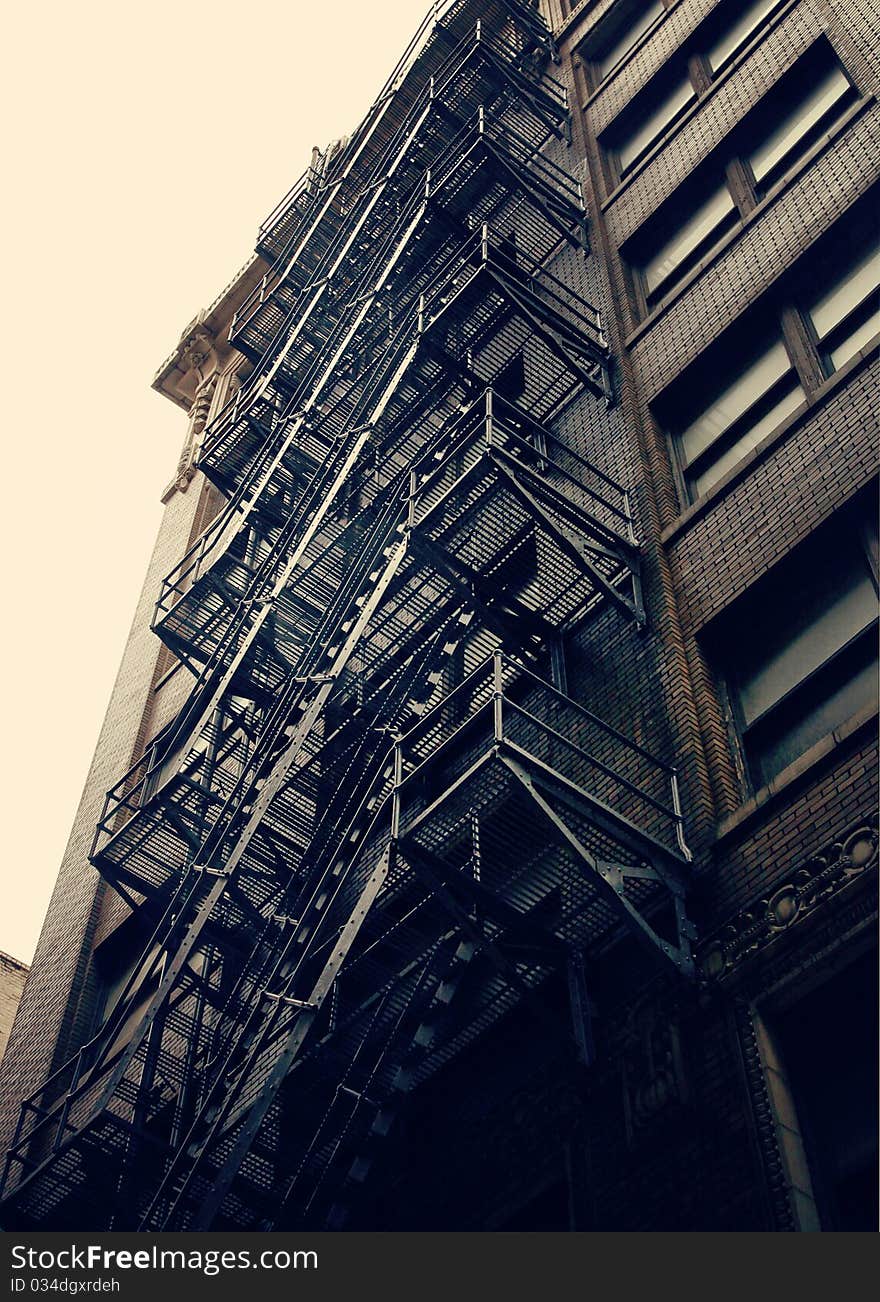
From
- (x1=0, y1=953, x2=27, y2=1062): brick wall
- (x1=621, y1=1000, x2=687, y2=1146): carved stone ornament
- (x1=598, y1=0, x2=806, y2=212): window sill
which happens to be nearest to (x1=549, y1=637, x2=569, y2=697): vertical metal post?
(x1=621, y1=1000, x2=687, y2=1146): carved stone ornament

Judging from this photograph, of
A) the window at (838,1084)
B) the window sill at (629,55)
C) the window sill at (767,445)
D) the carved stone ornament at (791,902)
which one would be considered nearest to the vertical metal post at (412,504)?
the window sill at (767,445)

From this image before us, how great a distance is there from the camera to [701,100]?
64.8ft

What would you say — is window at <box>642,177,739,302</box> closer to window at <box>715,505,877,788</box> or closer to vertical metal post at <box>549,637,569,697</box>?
vertical metal post at <box>549,637,569,697</box>

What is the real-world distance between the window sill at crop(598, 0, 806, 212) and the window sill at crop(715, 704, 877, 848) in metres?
11.8

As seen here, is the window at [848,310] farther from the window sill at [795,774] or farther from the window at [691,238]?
the window sill at [795,774]

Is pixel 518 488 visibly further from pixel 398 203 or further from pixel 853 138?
pixel 398 203

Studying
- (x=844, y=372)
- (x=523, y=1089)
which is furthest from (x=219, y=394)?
(x=523, y=1089)

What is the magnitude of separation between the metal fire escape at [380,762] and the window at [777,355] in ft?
3.46

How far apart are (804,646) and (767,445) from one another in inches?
93.4

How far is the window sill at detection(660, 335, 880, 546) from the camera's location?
13.2m

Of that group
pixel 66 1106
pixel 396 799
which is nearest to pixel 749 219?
pixel 396 799

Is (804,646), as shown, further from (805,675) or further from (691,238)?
(691,238)

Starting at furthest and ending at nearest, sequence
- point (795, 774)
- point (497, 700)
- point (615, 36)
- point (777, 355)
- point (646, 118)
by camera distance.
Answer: point (615, 36) → point (646, 118) → point (777, 355) → point (497, 700) → point (795, 774)

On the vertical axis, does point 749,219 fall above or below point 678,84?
below
